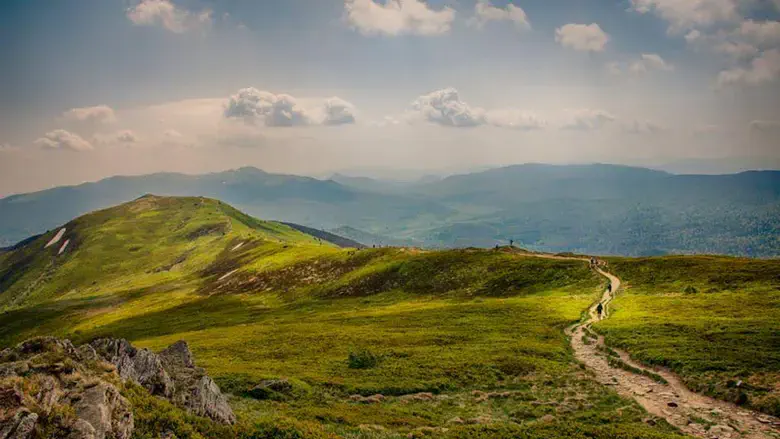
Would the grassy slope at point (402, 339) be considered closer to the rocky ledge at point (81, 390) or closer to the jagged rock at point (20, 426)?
the rocky ledge at point (81, 390)

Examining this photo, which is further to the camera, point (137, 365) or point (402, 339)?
point (402, 339)

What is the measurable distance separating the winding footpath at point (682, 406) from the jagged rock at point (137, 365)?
34.6 metres

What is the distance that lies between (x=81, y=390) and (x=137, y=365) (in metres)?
8.93

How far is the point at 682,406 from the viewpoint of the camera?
31.8 metres

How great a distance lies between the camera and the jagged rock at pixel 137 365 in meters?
25.5

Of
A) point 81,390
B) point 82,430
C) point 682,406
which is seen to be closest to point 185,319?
point 81,390

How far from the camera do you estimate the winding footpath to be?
Answer: 89.8 feet

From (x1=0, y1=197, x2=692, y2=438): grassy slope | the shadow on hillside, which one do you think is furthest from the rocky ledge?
the shadow on hillside

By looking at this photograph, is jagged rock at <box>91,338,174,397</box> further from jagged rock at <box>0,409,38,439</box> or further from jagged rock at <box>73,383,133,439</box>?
jagged rock at <box>0,409,38,439</box>

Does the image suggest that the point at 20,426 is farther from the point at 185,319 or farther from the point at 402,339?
the point at 185,319

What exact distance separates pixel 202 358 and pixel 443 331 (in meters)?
36.4

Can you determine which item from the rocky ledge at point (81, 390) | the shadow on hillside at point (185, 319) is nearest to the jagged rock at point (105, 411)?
the rocky ledge at point (81, 390)

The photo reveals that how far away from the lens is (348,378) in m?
44.2

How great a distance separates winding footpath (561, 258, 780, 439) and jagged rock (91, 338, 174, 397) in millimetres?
34628
